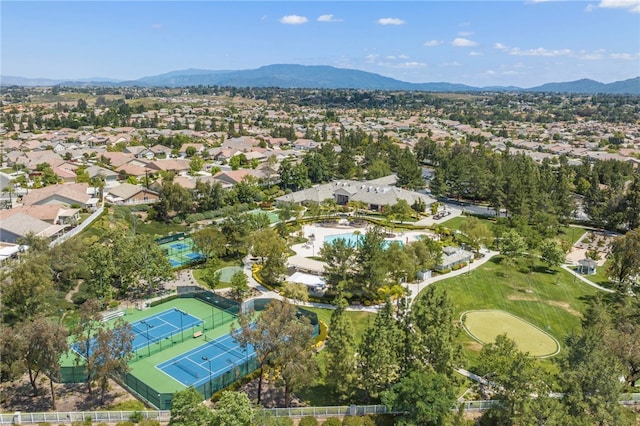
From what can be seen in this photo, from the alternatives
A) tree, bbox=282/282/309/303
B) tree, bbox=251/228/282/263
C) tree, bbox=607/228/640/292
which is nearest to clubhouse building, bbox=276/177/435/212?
tree, bbox=251/228/282/263

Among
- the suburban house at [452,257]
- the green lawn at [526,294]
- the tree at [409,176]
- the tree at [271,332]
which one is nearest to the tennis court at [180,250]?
the tree at [271,332]

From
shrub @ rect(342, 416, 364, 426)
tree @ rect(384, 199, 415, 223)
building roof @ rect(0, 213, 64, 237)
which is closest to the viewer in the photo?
shrub @ rect(342, 416, 364, 426)

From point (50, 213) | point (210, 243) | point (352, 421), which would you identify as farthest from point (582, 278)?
point (50, 213)

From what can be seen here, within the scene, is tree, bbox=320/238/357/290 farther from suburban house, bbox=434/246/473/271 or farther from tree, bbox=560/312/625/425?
tree, bbox=560/312/625/425

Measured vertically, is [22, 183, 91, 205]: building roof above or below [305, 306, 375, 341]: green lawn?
above

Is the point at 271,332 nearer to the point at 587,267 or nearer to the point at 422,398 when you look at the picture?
the point at 422,398

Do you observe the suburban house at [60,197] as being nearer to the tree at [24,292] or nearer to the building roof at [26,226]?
the building roof at [26,226]
